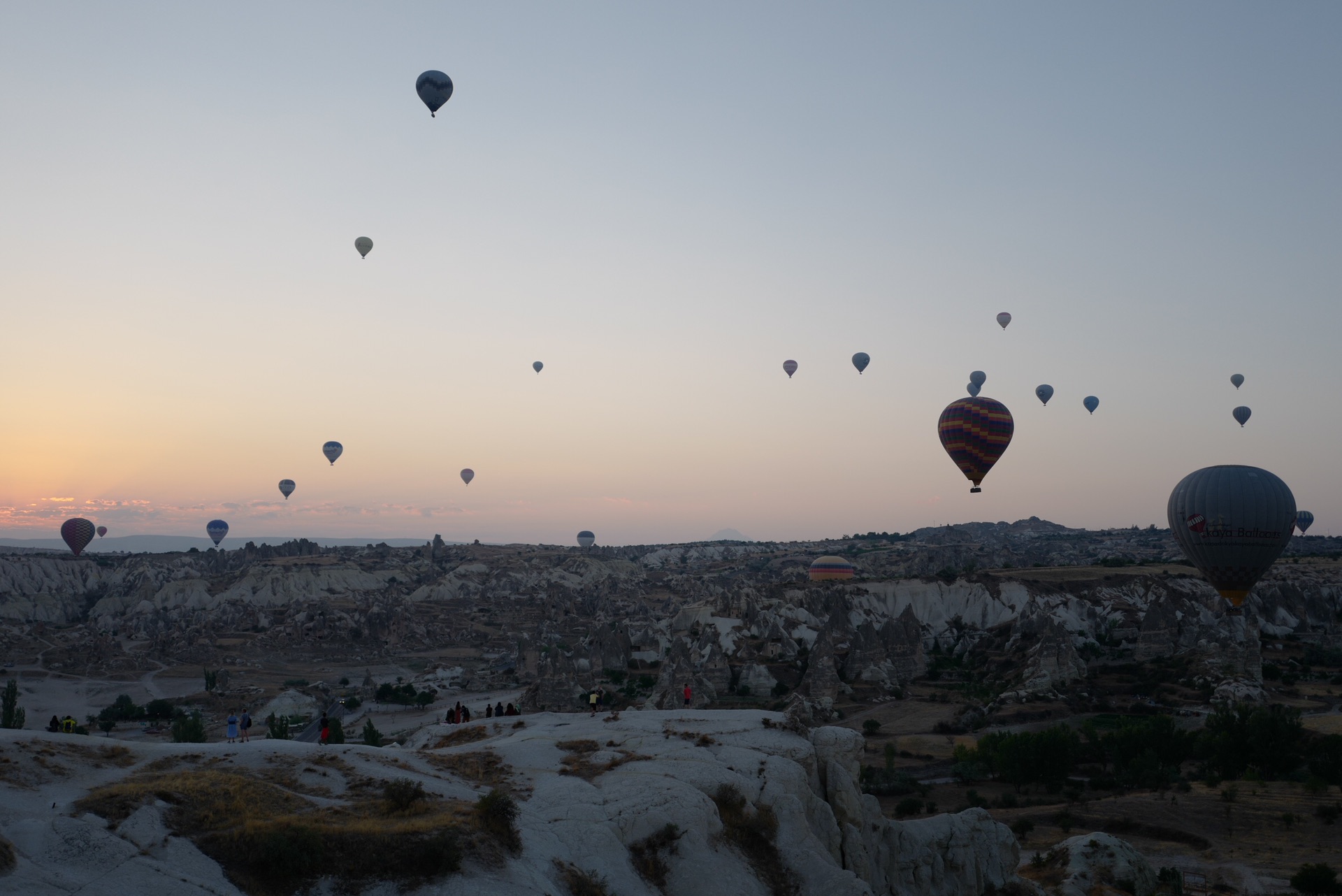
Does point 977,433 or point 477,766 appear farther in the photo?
point 977,433

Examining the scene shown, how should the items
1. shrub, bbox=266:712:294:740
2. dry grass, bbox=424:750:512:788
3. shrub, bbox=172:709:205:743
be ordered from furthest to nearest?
shrub, bbox=266:712:294:740
shrub, bbox=172:709:205:743
dry grass, bbox=424:750:512:788

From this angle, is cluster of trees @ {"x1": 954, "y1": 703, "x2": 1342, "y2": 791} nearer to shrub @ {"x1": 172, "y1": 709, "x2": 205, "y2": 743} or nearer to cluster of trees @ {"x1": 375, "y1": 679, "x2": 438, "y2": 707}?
shrub @ {"x1": 172, "y1": 709, "x2": 205, "y2": 743}

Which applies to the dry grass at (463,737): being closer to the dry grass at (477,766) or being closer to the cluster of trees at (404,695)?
the dry grass at (477,766)

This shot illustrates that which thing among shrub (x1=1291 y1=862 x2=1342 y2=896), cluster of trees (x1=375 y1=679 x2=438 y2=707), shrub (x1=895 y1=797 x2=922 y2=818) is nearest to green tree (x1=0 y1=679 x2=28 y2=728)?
cluster of trees (x1=375 y1=679 x2=438 y2=707)

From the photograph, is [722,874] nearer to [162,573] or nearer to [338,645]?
[338,645]

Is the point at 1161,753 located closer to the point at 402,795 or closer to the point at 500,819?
the point at 500,819

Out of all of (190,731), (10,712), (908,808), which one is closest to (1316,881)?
(908,808)
